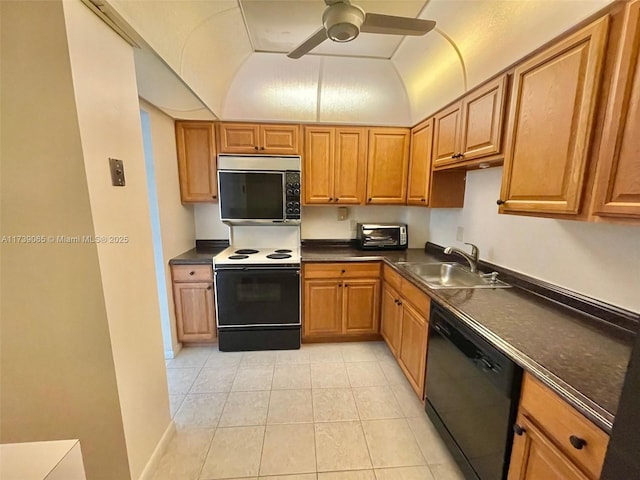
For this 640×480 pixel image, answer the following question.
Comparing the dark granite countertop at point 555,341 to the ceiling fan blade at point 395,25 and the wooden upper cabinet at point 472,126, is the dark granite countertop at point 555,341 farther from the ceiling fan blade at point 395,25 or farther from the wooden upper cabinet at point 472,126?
the ceiling fan blade at point 395,25

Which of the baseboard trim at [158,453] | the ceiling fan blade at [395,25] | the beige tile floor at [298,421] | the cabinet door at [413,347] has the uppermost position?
the ceiling fan blade at [395,25]

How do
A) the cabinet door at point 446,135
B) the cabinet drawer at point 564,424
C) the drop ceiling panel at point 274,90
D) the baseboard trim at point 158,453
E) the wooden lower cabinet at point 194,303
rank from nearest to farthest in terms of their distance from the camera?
the cabinet drawer at point 564,424 → the baseboard trim at point 158,453 → the cabinet door at point 446,135 → the drop ceiling panel at point 274,90 → the wooden lower cabinet at point 194,303

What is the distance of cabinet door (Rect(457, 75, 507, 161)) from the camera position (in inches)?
60.5

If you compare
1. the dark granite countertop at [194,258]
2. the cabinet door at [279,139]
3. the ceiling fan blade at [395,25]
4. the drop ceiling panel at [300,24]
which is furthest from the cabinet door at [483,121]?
the dark granite countertop at [194,258]

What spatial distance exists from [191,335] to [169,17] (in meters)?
2.48

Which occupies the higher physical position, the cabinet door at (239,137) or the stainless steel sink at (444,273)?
the cabinet door at (239,137)

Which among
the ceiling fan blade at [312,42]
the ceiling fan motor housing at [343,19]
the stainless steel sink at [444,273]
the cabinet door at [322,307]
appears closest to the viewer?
the ceiling fan motor housing at [343,19]

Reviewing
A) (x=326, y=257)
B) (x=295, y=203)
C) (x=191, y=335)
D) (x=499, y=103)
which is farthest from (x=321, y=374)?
(x=499, y=103)

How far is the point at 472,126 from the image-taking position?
5.86 ft

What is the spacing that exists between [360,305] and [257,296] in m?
1.01

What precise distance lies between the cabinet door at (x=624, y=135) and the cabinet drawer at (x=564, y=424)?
668 millimetres

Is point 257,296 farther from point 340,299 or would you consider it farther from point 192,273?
point 340,299

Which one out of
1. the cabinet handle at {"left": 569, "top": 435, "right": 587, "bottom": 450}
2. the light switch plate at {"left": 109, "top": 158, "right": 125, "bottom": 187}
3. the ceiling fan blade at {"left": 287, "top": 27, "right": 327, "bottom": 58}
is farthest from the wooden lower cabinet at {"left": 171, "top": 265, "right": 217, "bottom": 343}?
the cabinet handle at {"left": 569, "top": 435, "right": 587, "bottom": 450}

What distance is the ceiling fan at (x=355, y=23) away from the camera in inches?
45.6
